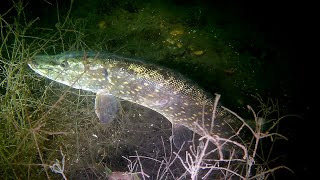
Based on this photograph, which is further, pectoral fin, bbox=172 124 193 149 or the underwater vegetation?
pectoral fin, bbox=172 124 193 149

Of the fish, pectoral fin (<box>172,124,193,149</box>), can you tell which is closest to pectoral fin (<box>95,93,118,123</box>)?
the fish

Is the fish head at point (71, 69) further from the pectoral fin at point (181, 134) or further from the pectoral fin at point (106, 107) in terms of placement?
the pectoral fin at point (181, 134)

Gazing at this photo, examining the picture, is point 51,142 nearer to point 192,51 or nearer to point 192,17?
point 192,51

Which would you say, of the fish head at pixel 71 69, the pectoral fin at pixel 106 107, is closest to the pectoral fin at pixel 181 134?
the pectoral fin at pixel 106 107

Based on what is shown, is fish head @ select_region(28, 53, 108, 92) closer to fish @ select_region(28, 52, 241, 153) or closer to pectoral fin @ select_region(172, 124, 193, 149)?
fish @ select_region(28, 52, 241, 153)

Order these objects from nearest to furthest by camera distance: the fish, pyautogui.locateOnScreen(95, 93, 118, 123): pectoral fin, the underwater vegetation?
the underwater vegetation < the fish < pyautogui.locateOnScreen(95, 93, 118, 123): pectoral fin

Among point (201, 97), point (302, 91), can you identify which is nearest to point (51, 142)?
point (201, 97)

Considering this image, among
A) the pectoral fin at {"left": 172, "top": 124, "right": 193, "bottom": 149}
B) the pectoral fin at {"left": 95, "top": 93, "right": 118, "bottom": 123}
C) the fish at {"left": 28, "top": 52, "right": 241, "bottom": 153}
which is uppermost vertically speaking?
the fish at {"left": 28, "top": 52, "right": 241, "bottom": 153}

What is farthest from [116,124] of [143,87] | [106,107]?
[143,87]

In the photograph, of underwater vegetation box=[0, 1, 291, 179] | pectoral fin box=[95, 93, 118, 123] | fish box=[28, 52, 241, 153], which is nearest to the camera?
underwater vegetation box=[0, 1, 291, 179]
